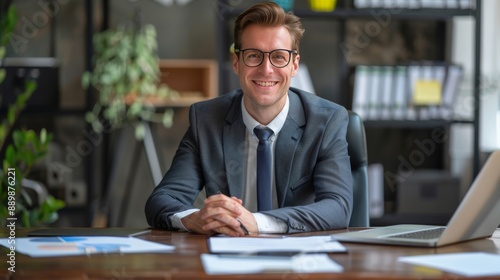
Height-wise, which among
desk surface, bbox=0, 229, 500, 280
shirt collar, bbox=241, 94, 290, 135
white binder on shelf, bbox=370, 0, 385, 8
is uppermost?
white binder on shelf, bbox=370, 0, 385, 8

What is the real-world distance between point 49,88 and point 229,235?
2.87 m

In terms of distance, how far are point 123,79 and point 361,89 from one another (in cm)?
122

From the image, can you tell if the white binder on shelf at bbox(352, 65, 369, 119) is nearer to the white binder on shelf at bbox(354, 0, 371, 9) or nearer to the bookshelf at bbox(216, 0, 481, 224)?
the bookshelf at bbox(216, 0, 481, 224)

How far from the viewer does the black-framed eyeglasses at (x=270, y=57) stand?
2213 millimetres

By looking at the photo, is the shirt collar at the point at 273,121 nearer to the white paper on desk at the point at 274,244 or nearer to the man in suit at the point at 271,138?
the man in suit at the point at 271,138

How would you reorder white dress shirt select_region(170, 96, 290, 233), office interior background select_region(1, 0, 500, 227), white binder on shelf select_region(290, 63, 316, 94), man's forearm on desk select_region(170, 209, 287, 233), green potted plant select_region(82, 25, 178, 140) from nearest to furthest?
man's forearm on desk select_region(170, 209, 287, 233) → white dress shirt select_region(170, 96, 290, 233) → white binder on shelf select_region(290, 63, 316, 94) → green potted plant select_region(82, 25, 178, 140) → office interior background select_region(1, 0, 500, 227)

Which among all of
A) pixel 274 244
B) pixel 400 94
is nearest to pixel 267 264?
pixel 274 244

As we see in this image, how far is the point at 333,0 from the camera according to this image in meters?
4.31

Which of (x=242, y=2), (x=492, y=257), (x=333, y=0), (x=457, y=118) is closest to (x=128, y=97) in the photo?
(x=242, y=2)

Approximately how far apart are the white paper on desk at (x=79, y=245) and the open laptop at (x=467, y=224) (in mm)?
407

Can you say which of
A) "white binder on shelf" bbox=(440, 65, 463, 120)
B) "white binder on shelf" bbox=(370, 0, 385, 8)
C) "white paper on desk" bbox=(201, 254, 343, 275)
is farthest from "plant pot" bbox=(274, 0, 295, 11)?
"white paper on desk" bbox=(201, 254, 343, 275)

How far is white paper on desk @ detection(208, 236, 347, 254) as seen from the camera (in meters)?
1.56

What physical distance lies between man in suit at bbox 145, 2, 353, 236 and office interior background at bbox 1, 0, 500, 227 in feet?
7.08

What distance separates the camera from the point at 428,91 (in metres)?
4.26
